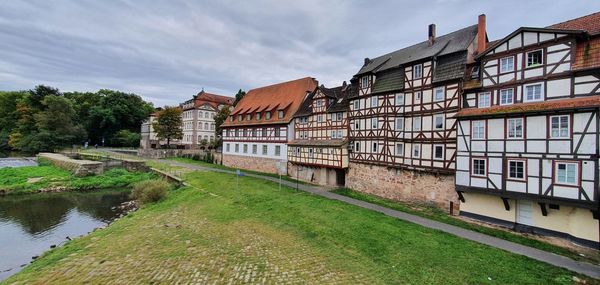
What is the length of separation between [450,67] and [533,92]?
453cm

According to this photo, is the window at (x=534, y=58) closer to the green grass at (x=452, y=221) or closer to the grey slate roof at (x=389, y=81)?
the grey slate roof at (x=389, y=81)

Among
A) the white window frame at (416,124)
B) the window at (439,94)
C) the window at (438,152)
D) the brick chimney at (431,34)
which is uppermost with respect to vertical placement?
the brick chimney at (431,34)

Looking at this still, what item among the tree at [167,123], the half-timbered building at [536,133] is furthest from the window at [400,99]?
the tree at [167,123]

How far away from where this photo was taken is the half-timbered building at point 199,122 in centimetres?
Answer: 4891

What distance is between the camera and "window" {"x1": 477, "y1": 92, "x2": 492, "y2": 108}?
536 inches

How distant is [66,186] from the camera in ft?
84.0

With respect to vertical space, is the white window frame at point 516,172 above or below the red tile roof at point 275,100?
below

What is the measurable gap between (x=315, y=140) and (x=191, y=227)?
47.3 ft

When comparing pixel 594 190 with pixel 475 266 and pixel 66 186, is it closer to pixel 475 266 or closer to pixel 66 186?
pixel 475 266

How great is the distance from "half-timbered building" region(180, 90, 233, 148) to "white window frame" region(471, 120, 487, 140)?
4206cm

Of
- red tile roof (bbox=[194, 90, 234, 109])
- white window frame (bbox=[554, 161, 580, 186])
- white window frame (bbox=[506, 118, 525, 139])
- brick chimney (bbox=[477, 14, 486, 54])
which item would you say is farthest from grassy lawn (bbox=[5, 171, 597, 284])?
red tile roof (bbox=[194, 90, 234, 109])

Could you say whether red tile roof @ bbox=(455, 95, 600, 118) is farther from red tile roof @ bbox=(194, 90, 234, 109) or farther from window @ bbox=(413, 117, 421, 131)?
red tile roof @ bbox=(194, 90, 234, 109)

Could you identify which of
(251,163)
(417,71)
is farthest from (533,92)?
(251,163)

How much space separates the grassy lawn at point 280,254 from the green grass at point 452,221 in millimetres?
2054
